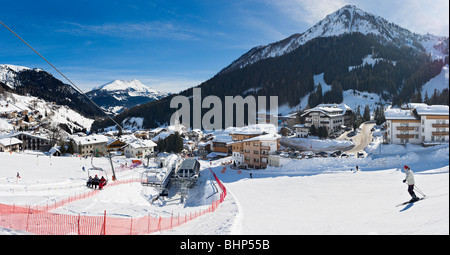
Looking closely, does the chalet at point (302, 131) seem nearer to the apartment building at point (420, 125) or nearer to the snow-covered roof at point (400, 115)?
the apartment building at point (420, 125)

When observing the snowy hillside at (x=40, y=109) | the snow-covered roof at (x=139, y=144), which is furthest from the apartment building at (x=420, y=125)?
the snowy hillside at (x=40, y=109)

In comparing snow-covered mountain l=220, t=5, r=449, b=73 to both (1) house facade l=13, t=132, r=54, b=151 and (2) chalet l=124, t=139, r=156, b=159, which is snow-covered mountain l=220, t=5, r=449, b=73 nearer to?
(2) chalet l=124, t=139, r=156, b=159

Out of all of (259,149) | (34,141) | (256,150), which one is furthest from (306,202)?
(34,141)

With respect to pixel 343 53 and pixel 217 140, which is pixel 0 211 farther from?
pixel 343 53

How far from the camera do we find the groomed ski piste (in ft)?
19.1

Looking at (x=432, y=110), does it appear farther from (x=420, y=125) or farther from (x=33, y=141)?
(x=33, y=141)

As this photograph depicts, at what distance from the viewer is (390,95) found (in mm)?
89188

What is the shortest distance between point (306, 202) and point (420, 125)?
21.8 meters

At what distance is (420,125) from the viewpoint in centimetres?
2520

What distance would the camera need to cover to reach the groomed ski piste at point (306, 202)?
5816 millimetres

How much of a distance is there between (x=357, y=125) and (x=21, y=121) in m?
124

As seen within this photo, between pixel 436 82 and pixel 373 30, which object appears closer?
pixel 436 82

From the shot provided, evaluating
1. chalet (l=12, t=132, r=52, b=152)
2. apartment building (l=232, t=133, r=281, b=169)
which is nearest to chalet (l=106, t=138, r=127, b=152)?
chalet (l=12, t=132, r=52, b=152)
